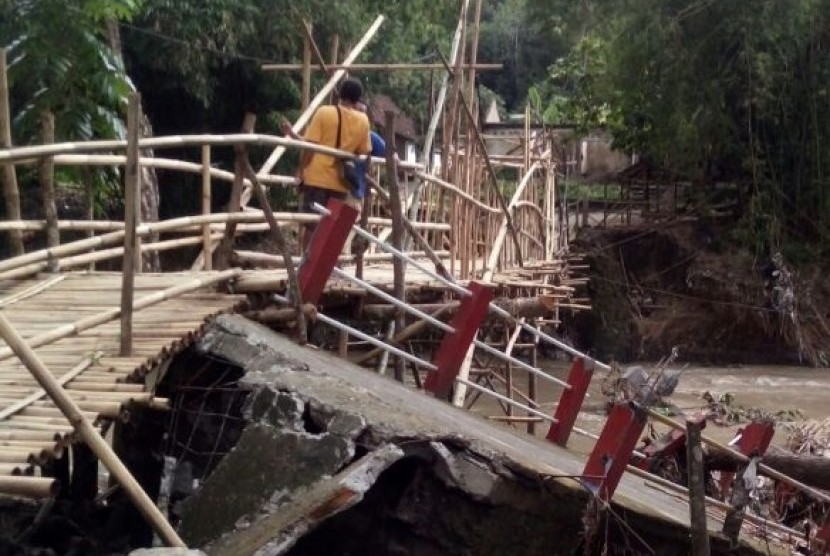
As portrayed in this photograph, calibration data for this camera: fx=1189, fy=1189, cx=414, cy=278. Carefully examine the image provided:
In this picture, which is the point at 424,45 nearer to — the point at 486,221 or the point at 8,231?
the point at 486,221

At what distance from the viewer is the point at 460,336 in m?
5.75

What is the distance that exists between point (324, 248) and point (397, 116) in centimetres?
836

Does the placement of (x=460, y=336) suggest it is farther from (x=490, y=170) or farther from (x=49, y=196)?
(x=490, y=170)

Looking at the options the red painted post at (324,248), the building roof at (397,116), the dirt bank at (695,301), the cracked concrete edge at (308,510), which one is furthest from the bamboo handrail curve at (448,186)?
the dirt bank at (695,301)

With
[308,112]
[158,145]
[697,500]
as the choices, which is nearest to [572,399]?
[697,500]

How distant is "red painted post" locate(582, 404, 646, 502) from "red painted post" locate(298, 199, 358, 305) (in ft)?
4.57

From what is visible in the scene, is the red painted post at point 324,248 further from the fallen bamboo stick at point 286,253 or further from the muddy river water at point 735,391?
the muddy river water at point 735,391

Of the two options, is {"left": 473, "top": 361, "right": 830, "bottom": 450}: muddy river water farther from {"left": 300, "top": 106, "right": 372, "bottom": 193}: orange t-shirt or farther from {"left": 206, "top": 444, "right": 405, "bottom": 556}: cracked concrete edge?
{"left": 206, "top": 444, "right": 405, "bottom": 556}: cracked concrete edge

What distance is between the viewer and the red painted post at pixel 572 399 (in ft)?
20.1

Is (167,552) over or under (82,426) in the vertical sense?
under

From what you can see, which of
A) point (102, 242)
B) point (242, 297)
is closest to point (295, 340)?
point (242, 297)

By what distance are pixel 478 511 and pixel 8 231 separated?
272cm

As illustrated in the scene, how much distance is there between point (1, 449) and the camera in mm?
3182

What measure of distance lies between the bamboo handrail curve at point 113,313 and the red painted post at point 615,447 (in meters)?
1.76
